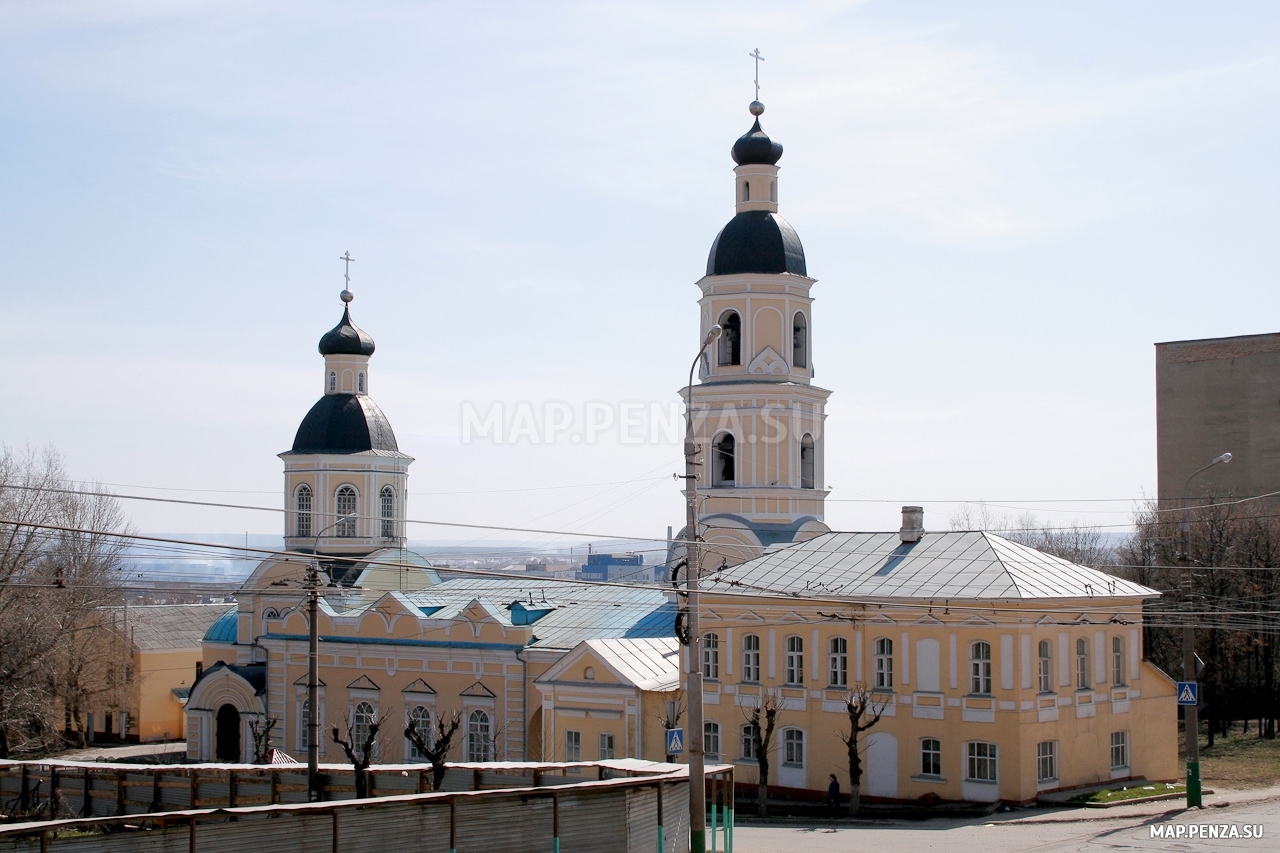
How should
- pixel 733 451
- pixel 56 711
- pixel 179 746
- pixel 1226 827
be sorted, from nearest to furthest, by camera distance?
pixel 1226 827 < pixel 733 451 < pixel 56 711 < pixel 179 746

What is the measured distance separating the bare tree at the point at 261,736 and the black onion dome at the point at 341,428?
10452 mm

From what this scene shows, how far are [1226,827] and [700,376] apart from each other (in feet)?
72.4

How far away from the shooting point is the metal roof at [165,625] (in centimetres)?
5912

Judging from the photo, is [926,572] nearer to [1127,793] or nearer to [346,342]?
[1127,793]

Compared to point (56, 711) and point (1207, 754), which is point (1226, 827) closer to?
point (1207, 754)

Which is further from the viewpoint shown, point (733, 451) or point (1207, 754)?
point (733, 451)

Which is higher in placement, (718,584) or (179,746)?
(718,584)

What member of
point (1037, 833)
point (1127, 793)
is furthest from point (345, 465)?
point (1037, 833)

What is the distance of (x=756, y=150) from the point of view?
42.0 meters

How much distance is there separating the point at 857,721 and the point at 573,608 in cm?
1561

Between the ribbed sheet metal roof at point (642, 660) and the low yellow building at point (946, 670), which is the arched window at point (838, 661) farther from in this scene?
the ribbed sheet metal roof at point (642, 660)

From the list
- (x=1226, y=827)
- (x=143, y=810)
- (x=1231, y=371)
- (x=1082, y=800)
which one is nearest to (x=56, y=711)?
(x=143, y=810)

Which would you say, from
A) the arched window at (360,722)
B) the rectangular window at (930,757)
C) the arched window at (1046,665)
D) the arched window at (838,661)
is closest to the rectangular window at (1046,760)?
the arched window at (1046,665)

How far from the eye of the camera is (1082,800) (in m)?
28.7
